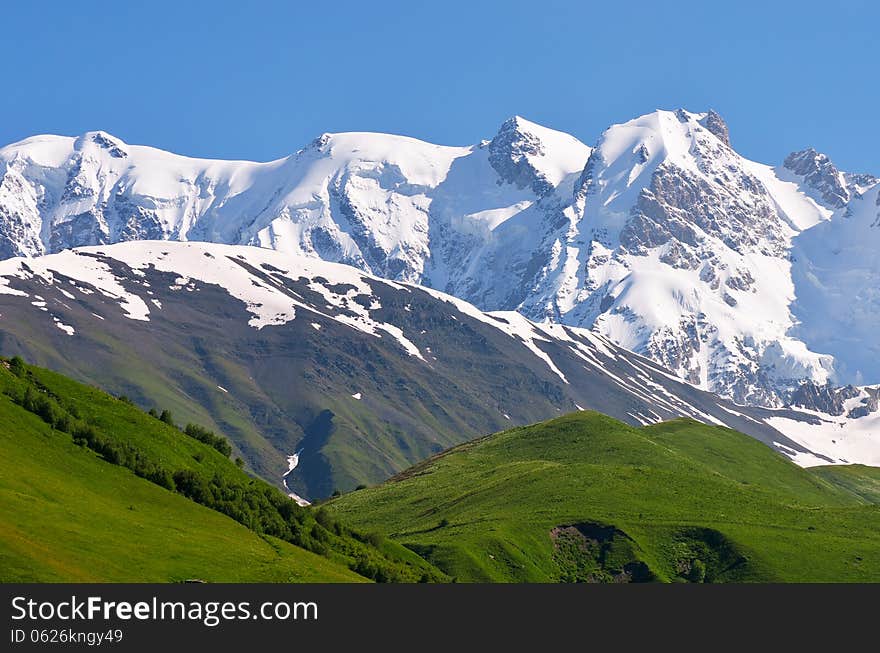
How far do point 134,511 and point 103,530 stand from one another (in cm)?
1451

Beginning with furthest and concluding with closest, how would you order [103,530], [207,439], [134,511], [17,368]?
[207,439]
[17,368]
[134,511]
[103,530]

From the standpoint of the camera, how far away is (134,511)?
133750 millimetres

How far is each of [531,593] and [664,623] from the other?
9.52 meters

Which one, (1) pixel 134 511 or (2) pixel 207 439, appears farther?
(2) pixel 207 439

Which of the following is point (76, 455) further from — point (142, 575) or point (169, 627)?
point (169, 627)

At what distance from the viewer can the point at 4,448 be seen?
134250 mm

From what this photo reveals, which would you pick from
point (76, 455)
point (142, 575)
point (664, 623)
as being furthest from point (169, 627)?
point (76, 455)

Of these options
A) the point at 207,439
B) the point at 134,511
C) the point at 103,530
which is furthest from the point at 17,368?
the point at 103,530

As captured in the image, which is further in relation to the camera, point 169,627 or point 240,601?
point 240,601

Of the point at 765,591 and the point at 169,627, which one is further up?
the point at 765,591

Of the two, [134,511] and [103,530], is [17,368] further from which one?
[103,530]

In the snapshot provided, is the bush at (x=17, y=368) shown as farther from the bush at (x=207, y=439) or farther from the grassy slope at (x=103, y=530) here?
the bush at (x=207, y=439)

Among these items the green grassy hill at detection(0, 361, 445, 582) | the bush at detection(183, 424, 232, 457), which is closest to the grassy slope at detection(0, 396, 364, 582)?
the green grassy hill at detection(0, 361, 445, 582)

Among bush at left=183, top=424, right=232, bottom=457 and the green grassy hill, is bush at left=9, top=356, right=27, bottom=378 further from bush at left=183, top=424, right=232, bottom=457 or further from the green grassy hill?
bush at left=183, top=424, right=232, bottom=457
